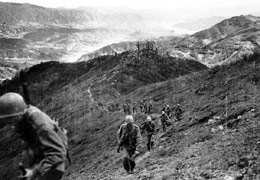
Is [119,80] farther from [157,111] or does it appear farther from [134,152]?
[134,152]

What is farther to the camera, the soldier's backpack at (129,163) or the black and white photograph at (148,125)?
the soldier's backpack at (129,163)

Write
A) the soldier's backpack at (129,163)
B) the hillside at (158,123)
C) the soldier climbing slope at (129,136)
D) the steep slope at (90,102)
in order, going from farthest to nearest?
the steep slope at (90,102), the soldier's backpack at (129,163), the soldier climbing slope at (129,136), the hillside at (158,123)

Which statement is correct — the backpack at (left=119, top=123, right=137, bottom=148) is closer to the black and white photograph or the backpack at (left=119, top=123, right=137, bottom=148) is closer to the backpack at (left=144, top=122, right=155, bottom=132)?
the black and white photograph

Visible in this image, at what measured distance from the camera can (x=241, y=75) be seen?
36.0m

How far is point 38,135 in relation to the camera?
132 inches

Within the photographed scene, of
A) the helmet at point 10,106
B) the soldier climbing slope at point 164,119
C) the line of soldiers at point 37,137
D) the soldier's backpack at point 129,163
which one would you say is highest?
the helmet at point 10,106

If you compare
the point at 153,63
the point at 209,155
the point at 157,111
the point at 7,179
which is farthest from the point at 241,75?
the point at 153,63

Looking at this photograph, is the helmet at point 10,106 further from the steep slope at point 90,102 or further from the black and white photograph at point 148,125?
the steep slope at point 90,102

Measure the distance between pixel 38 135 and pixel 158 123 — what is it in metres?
27.3

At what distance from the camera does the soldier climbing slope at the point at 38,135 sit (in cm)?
332

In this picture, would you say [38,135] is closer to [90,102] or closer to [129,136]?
[129,136]

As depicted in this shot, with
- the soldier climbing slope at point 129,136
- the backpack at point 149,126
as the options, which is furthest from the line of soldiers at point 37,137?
the backpack at point 149,126

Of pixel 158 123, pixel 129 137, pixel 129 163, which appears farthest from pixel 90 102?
pixel 129 137

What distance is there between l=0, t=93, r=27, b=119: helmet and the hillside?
16.7ft
